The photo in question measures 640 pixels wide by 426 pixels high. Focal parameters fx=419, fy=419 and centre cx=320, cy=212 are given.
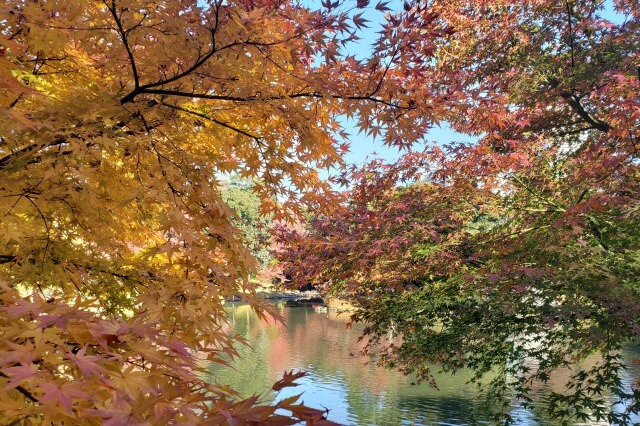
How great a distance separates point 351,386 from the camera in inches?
523

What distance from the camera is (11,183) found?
257cm

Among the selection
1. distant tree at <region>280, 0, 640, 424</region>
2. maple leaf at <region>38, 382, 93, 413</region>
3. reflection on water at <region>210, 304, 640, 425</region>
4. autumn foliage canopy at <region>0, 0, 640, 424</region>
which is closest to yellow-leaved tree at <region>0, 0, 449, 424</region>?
autumn foliage canopy at <region>0, 0, 640, 424</region>

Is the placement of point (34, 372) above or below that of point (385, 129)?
below

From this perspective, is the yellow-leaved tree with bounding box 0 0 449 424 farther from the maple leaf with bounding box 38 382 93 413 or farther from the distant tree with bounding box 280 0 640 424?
the distant tree with bounding box 280 0 640 424

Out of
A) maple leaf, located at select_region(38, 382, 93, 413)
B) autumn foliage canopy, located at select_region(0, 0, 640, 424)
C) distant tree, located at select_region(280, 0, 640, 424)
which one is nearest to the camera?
maple leaf, located at select_region(38, 382, 93, 413)

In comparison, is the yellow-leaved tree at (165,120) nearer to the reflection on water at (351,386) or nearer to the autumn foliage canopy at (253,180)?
the autumn foliage canopy at (253,180)

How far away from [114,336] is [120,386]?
224mm

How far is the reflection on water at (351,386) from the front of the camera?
10500mm

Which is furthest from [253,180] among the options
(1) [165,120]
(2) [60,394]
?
(2) [60,394]

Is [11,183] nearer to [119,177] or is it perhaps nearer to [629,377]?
Answer: [119,177]

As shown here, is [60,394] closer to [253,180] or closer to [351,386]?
[253,180]

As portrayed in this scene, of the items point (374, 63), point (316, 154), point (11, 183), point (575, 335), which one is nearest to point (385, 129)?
point (374, 63)

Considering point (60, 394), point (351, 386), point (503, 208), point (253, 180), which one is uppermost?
point (503, 208)

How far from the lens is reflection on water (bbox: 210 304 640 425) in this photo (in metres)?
10.5
